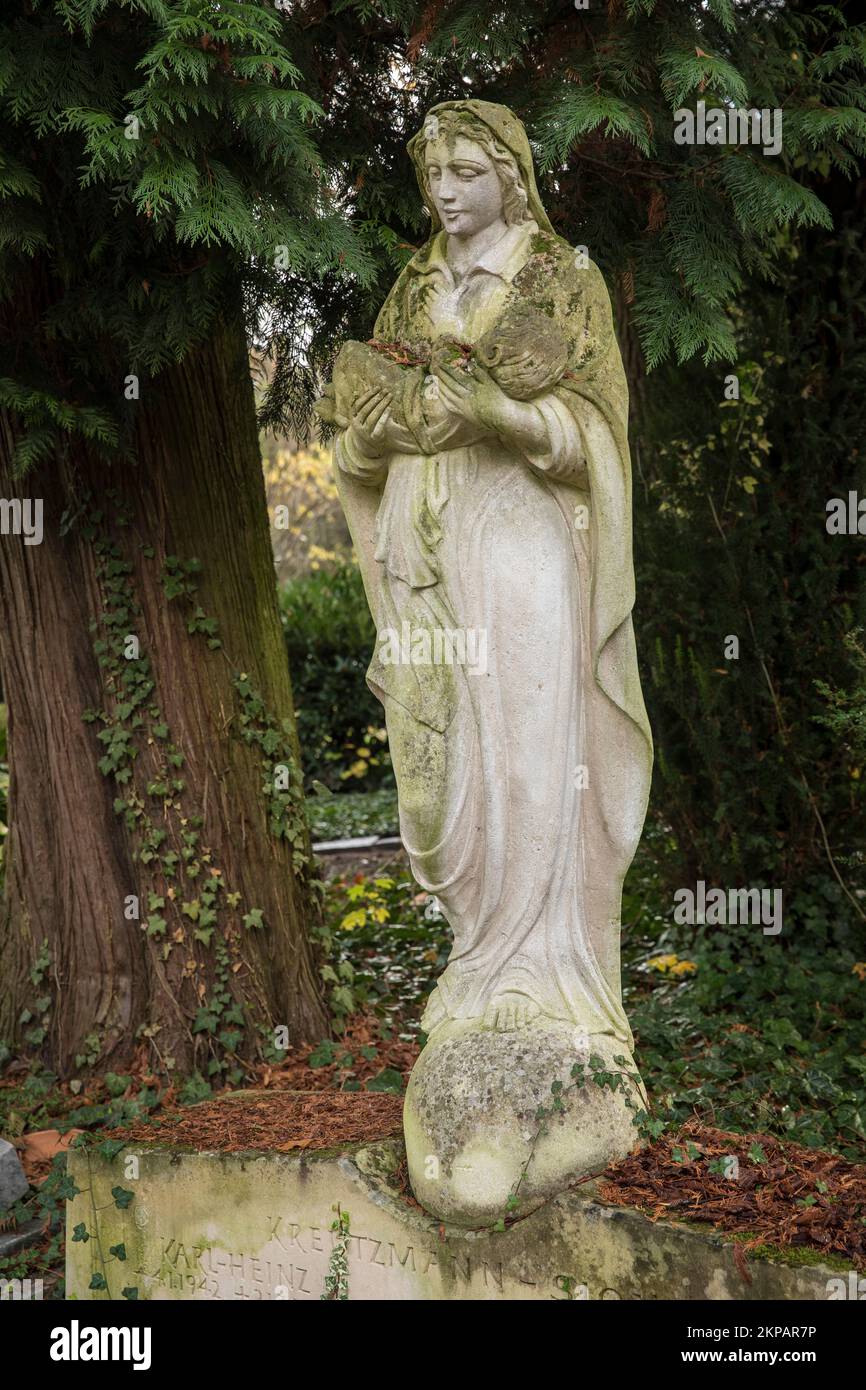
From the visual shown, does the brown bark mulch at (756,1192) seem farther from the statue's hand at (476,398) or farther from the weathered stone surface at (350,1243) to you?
the statue's hand at (476,398)

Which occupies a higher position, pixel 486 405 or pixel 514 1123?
pixel 486 405

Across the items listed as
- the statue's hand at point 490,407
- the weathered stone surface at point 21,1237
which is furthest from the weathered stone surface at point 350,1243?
the statue's hand at point 490,407

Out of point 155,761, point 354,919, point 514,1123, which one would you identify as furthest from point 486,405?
point 354,919

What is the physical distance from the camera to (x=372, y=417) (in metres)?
4.28

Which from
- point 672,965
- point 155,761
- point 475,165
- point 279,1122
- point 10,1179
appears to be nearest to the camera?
point 475,165

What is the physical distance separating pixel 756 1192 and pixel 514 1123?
670 mm

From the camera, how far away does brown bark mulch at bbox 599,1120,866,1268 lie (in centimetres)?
385

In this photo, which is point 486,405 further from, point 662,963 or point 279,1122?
point 662,963

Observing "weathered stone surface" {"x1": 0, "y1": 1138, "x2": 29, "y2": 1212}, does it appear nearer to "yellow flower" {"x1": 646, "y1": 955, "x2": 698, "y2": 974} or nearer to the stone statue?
the stone statue

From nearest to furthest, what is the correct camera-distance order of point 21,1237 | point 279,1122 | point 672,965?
1. point 279,1122
2. point 21,1237
3. point 672,965

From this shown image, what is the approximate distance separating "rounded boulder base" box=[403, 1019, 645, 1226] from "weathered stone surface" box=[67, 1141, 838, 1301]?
8 centimetres

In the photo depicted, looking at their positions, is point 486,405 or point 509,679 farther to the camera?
point 509,679

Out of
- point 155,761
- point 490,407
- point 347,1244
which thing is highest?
point 490,407

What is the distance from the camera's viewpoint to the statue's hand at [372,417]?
4262 millimetres
